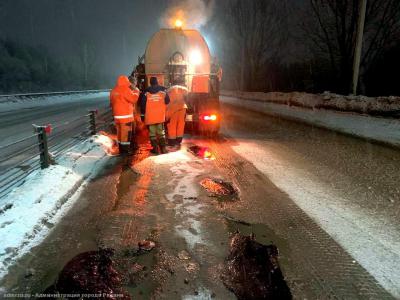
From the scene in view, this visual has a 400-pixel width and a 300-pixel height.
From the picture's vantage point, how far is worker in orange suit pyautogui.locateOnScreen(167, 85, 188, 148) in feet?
30.1

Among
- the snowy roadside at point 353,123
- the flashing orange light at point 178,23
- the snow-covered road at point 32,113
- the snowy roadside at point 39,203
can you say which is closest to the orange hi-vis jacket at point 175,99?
the snowy roadside at point 39,203

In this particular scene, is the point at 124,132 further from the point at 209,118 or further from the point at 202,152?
the point at 209,118

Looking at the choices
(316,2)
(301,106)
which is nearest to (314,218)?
(301,106)

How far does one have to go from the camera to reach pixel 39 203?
5.00 metres

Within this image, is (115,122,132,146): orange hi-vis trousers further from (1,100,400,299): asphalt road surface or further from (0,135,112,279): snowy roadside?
(0,135,112,279): snowy roadside

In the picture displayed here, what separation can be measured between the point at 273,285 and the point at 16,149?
911cm

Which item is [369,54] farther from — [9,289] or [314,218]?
[9,289]

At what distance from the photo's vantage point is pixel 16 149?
388 inches

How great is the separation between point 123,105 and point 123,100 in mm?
Result: 125

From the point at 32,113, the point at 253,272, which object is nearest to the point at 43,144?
the point at 253,272

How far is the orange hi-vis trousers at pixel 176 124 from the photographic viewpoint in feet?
30.7

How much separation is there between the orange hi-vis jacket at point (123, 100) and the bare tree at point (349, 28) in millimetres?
12722

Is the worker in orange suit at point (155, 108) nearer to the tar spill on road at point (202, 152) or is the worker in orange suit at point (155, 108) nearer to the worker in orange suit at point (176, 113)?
the worker in orange suit at point (176, 113)

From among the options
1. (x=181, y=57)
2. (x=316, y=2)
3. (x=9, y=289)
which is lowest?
(x=9, y=289)
